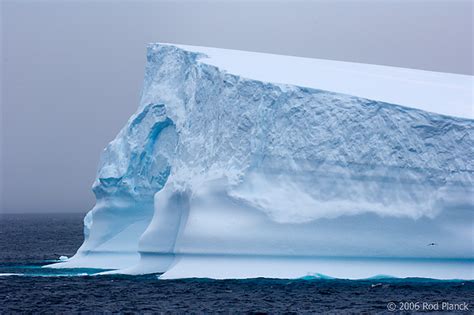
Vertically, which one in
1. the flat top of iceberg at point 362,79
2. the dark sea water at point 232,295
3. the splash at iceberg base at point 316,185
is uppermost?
the flat top of iceberg at point 362,79

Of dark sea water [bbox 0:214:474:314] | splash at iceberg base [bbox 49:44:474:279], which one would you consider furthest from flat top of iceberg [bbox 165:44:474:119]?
dark sea water [bbox 0:214:474:314]

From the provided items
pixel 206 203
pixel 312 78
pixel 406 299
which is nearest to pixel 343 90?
pixel 312 78

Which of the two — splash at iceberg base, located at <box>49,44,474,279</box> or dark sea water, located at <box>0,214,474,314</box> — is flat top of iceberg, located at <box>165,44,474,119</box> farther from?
dark sea water, located at <box>0,214,474,314</box>

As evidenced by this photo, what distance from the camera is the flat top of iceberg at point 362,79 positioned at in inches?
634

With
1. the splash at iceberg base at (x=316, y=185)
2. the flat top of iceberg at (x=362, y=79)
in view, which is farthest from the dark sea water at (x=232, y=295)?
the flat top of iceberg at (x=362, y=79)

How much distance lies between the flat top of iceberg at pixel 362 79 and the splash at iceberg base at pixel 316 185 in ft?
0.29

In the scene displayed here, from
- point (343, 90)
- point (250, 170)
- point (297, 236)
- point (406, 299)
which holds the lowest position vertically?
point (406, 299)

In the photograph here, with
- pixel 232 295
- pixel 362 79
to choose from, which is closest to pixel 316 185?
pixel 232 295

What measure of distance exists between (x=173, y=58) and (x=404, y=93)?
5.45 meters

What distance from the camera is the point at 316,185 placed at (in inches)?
597

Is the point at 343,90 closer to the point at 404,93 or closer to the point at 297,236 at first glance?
the point at 404,93

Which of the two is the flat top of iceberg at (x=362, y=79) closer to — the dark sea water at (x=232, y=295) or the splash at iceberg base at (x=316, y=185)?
the splash at iceberg base at (x=316, y=185)

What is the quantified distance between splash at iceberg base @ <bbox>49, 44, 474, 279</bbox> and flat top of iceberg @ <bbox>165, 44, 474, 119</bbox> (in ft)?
0.29

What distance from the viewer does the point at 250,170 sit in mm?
15344
